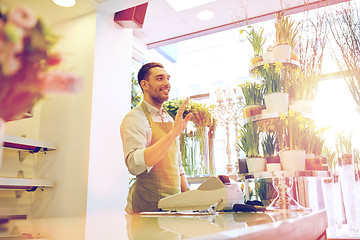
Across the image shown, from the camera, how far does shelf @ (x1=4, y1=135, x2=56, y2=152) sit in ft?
7.60

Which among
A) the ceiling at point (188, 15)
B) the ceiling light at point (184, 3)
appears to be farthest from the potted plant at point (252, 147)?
the ceiling light at point (184, 3)

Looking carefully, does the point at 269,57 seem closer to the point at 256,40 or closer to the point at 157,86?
the point at 256,40

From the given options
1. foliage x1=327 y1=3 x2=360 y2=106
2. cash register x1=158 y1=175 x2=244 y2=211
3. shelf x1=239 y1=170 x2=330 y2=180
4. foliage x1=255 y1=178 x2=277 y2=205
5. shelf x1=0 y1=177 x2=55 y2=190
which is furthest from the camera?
shelf x1=0 y1=177 x2=55 y2=190

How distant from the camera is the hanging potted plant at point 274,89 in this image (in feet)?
5.59

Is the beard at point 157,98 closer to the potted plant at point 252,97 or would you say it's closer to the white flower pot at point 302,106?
the potted plant at point 252,97

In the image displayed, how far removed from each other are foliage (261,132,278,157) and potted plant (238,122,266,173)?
0.04m

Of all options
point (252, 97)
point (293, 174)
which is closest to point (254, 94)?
point (252, 97)

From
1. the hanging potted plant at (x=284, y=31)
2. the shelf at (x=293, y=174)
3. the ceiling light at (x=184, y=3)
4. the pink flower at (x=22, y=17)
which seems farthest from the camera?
the ceiling light at (x=184, y=3)

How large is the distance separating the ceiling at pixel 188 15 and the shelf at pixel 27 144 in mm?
1139

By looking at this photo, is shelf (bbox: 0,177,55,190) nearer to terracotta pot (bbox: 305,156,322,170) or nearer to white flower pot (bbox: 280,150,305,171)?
white flower pot (bbox: 280,150,305,171)

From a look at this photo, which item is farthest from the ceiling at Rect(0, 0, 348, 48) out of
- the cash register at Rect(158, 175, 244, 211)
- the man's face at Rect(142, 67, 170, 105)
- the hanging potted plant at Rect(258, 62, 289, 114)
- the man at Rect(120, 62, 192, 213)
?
the cash register at Rect(158, 175, 244, 211)

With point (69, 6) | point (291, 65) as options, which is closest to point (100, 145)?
point (69, 6)

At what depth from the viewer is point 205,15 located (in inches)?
158

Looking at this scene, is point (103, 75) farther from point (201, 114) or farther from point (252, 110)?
point (252, 110)
